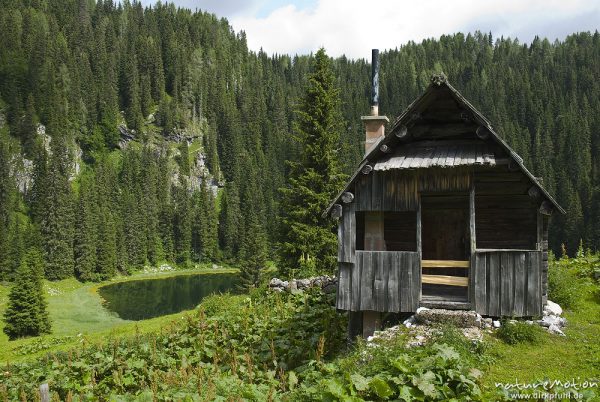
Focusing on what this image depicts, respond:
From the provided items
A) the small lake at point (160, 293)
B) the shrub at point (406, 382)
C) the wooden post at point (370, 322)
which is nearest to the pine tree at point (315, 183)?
the wooden post at point (370, 322)

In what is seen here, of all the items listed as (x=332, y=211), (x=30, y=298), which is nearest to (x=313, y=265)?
(x=332, y=211)

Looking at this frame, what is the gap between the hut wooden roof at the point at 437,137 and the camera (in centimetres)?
1316

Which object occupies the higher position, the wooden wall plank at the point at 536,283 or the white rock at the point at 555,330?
the wooden wall plank at the point at 536,283

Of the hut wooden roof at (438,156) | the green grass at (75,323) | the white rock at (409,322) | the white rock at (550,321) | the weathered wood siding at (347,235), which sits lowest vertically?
the green grass at (75,323)

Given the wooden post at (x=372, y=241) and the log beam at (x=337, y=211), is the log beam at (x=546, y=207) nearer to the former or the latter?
the wooden post at (x=372, y=241)

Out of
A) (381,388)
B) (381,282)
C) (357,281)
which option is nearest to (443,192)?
(381,282)

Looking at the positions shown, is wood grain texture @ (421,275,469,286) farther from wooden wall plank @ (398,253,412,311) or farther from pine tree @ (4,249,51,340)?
pine tree @ (4,249,51,340)

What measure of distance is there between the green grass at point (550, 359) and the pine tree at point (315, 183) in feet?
57.8

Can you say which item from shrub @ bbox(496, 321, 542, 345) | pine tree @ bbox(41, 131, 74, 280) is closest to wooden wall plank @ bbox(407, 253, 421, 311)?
shrub @ bbox(496, 321, 542, 345)

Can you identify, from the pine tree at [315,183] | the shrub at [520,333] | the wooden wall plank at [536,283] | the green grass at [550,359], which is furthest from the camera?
the pine tree at [315,183]

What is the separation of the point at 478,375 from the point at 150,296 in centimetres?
7355

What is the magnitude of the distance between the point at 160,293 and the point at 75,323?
31050 millimetres

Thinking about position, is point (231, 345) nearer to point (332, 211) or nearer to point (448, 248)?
point (332, 211)

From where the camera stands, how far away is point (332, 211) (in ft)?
49.5
